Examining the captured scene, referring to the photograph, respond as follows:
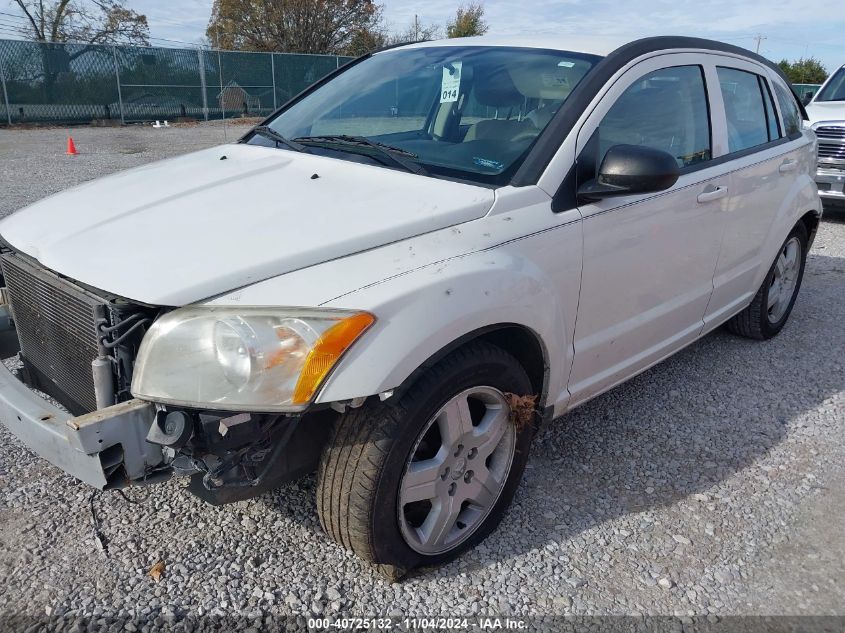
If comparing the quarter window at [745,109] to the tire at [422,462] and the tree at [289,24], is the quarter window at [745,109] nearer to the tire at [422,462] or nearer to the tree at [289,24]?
Result: the tire at [422,462]

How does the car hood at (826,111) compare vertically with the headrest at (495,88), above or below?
below

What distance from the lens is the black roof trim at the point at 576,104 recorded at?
100 inches

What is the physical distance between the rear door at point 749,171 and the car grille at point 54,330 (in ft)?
9.82

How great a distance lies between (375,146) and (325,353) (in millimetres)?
1277

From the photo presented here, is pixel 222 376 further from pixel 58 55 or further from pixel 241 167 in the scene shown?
pixel 58 55

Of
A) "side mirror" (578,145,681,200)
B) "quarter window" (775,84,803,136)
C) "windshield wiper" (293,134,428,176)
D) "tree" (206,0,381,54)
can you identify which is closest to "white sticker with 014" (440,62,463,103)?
"windshield wiper" (293,134,428,176)

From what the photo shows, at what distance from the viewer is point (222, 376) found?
1.88m

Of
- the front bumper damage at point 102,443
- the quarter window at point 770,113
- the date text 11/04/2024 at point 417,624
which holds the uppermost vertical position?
the quarter window at point 770,113

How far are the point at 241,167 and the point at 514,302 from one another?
52.1 inches

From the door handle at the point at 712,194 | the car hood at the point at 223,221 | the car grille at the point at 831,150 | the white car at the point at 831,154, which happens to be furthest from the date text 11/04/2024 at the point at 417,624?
the car grille at the point at 831,150

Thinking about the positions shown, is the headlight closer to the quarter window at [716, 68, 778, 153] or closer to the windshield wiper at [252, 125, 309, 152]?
the windshield wiper at [252, 125, 309, 152]

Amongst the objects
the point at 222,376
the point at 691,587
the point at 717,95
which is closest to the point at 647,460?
the point at 691,587

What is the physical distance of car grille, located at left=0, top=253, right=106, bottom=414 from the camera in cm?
213

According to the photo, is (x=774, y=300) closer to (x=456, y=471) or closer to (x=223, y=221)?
(x=456, y=471)
